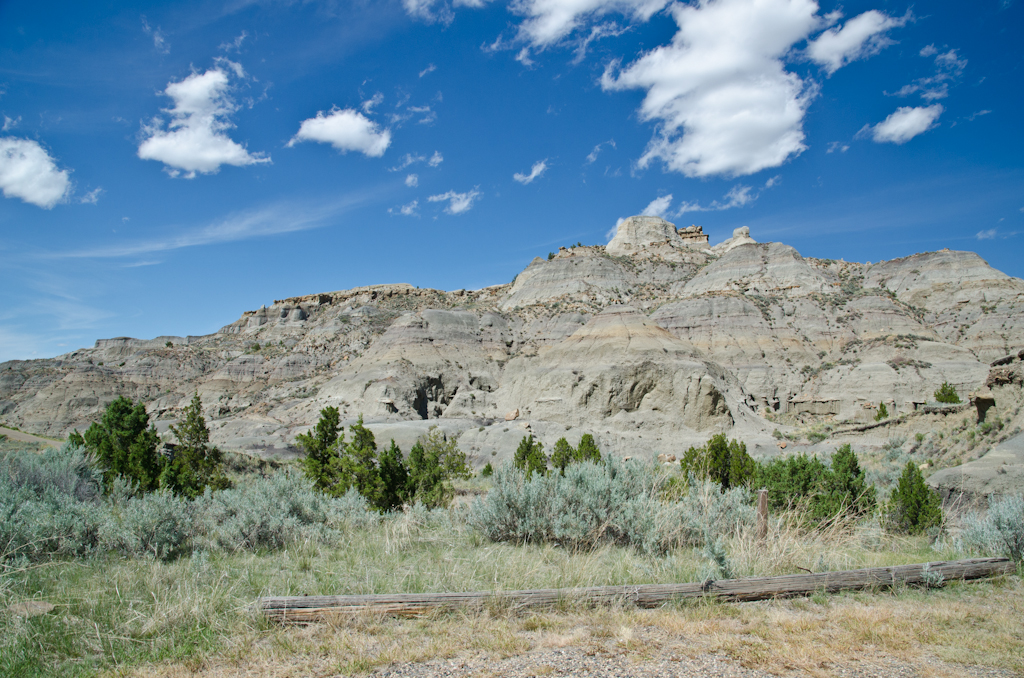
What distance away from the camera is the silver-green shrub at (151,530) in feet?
21.5

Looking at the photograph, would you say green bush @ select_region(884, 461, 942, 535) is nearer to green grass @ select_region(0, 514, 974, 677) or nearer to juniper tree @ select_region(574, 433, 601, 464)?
green grass @ select_region(0, 514, 974, 677)

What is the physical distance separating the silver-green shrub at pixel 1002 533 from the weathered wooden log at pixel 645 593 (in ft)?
2.45

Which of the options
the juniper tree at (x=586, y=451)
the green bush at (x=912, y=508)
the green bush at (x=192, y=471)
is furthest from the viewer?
the juniper tree at (x=586, y=451)

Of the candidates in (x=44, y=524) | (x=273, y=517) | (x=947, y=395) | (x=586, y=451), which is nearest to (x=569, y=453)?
(x=586, y=451)

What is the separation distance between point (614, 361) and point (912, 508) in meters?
29.8

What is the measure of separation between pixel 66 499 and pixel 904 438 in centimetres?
3351

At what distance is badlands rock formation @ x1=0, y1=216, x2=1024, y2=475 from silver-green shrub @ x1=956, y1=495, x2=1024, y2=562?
25673 mm

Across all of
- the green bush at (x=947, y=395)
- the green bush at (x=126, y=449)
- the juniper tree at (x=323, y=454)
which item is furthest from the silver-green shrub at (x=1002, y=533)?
the green bush at (x=947, y=395)

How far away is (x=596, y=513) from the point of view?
772cm

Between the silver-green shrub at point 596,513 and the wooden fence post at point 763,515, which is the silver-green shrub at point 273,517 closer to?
the silver-green shrub at point 596,513

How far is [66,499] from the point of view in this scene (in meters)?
7.31

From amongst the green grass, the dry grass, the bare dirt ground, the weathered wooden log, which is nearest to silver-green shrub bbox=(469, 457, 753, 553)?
the green grass

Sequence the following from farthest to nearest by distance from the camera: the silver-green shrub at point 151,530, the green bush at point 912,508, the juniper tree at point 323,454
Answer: the juniper tree at point 323,454 < the green bush at point 912,508 < the silver-green shrub at point 151,530

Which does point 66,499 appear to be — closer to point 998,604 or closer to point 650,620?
point 650,620
